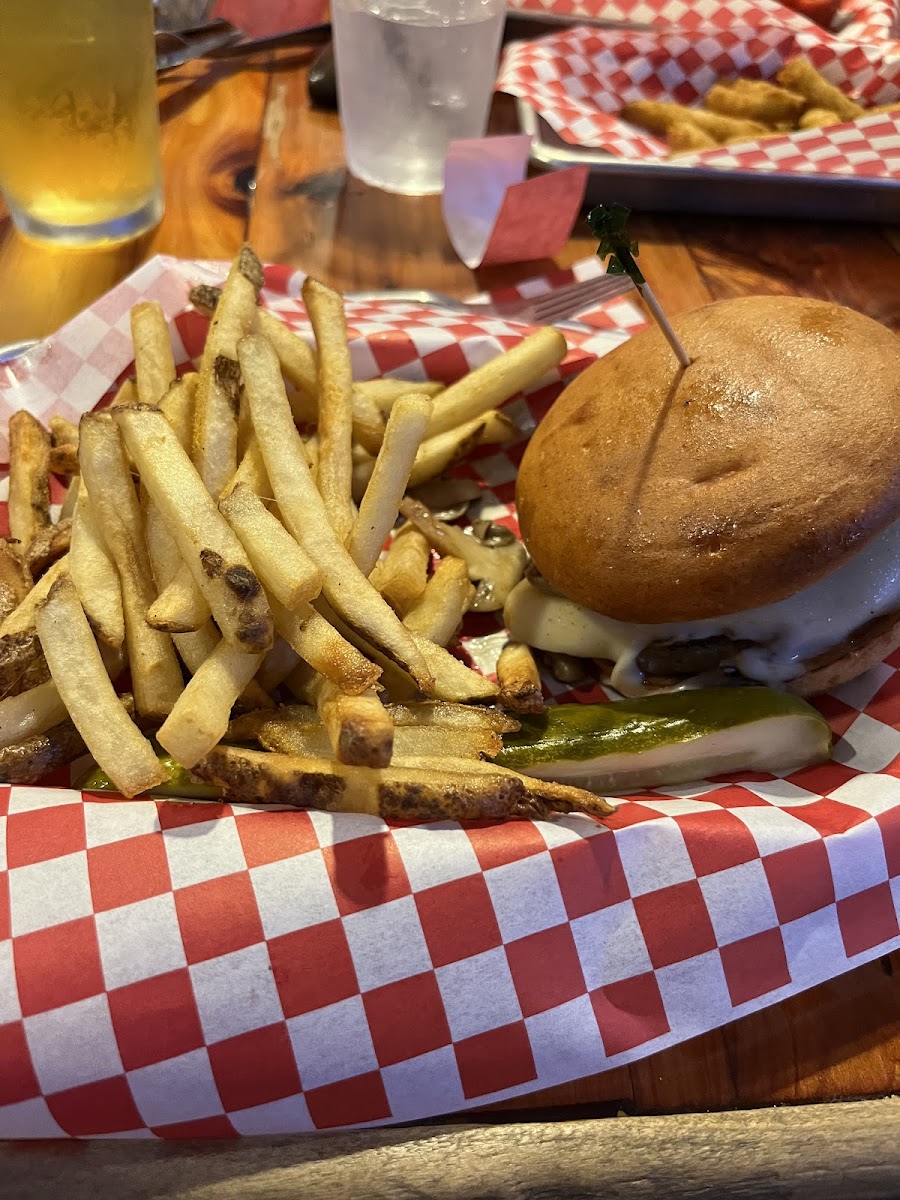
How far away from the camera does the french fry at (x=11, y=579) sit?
1526 mm

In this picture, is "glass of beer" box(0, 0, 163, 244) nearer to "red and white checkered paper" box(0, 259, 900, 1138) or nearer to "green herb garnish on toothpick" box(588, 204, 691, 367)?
"green herb garnish on toothpick" box(588, 204, 691, 367)

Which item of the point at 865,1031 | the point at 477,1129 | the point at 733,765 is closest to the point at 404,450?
the point at 733,765

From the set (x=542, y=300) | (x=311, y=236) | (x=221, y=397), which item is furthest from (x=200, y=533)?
(x=311, y=236)

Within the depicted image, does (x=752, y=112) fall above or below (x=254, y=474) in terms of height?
above

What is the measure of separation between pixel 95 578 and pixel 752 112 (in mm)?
3384

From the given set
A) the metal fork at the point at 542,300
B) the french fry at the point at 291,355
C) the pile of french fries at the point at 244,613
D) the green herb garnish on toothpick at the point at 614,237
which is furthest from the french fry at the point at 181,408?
the metal fork at the point at 542,300

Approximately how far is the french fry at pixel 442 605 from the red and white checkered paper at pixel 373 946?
39 centimetres

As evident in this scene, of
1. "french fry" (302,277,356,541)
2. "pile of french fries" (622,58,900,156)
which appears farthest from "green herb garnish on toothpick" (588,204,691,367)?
"pile of french fries" (622,58,900,156)

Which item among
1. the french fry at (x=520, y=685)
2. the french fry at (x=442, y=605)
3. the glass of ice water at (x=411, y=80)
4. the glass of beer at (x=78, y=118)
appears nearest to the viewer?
the french fry at (x=520, y=685)

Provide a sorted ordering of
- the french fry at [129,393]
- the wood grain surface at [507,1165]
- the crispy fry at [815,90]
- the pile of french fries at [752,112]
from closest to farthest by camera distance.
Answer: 1. the wood grain surface at [507,1165]
2. the french fry at [129,393]
3. the pile of french fries at [752,112]
4. the crispy fry at [815,90]

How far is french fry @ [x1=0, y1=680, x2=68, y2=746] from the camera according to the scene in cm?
136

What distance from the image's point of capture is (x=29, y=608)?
1419mm

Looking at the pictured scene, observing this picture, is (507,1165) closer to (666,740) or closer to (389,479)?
(666,740)

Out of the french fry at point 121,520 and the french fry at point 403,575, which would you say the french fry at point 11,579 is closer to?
the french fry at point 121,520
